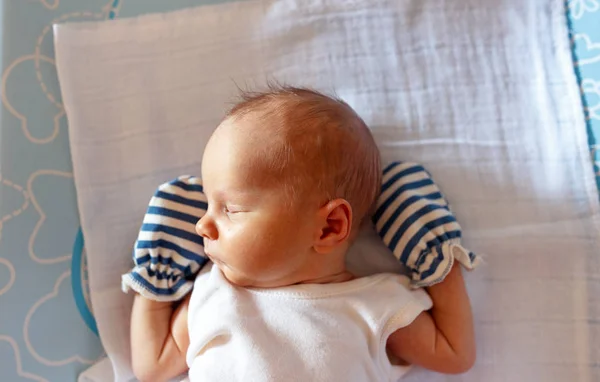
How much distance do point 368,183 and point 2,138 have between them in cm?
58

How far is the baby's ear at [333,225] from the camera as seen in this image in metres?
0.82

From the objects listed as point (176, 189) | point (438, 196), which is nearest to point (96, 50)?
point (176, 189)

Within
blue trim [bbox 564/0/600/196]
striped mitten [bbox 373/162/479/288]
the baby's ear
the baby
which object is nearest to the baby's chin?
the baby

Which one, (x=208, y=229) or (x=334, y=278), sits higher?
(x=208, y=229)

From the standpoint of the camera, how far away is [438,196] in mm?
954

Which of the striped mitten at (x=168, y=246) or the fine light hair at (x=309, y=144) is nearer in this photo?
the fine light hair at (x=309, y=144)

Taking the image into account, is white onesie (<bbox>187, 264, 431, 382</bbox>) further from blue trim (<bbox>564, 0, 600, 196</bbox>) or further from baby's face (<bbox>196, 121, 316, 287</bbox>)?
blue trim (<bbox>564, 0, 600, 196</bbox>)

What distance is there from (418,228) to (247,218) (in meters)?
0.26

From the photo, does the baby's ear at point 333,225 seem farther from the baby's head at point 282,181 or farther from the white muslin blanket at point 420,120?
the white muslin blanket at point 420,120

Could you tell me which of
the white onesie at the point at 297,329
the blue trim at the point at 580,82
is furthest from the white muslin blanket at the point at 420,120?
the white onesie at the point at 297,329

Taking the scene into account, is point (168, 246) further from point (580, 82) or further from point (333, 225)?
point (580, 82)

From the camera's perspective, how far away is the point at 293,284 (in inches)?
35.2

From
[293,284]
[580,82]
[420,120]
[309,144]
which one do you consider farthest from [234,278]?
[580,82]

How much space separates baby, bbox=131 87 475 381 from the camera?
0.81 m
